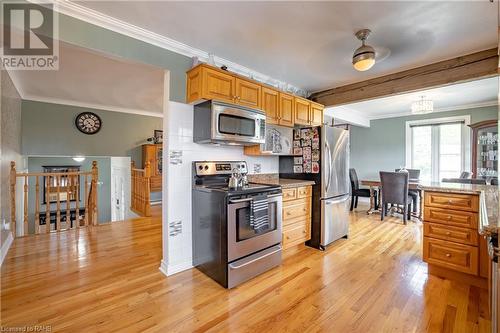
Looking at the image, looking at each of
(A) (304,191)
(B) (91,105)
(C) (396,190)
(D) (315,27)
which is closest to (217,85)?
(D) (315,27)

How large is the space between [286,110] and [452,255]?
8.18 feet

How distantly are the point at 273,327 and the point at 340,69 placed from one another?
3.18 metres

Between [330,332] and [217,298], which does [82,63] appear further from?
[330,332]

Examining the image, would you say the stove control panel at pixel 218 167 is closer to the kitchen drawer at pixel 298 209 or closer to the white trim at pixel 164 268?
the kitchen drawer at pixel 298 209

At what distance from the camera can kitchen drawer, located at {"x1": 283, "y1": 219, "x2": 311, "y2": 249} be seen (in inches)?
113

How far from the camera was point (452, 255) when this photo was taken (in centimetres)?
230

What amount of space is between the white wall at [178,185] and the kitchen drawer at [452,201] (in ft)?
8.47

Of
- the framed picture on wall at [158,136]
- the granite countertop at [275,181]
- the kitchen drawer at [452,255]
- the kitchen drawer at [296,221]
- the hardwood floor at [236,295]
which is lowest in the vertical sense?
the hardwood floor at [236,295]

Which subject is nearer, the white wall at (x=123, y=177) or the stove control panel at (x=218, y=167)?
the stove control panel at (x=218, y=167)

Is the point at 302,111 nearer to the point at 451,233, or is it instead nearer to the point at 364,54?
the point at 364,54

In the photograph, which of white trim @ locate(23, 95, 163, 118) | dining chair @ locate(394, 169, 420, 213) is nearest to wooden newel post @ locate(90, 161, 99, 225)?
white trim @ locate(23, 95, 163, 118)

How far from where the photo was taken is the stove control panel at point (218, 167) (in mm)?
2610

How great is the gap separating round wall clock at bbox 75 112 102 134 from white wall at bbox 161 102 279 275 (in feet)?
13.2

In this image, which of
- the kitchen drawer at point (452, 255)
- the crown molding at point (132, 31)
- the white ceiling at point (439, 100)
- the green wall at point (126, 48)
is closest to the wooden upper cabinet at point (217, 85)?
the green wall at point (126, 48)
